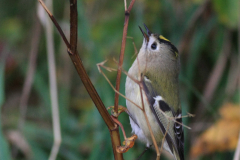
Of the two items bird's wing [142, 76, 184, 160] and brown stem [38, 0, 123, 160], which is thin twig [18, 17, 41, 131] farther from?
brown stem [38, 0, 123, 160]

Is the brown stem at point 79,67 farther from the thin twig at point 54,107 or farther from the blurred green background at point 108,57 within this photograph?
the blurred green background at point 108,57

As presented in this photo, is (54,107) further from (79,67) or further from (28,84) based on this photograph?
(79,67)

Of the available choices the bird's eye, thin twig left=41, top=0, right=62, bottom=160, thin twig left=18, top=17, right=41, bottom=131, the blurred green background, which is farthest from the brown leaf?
thin twig left=18, top=17, right=41, bottom=131

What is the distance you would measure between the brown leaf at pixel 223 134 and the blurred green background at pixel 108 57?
6cm

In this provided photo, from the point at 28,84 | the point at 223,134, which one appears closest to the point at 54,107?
the point at 28,84

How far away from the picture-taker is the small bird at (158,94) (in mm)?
1372

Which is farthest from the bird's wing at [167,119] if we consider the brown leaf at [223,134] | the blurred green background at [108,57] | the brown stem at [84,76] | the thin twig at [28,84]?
the thin twig at [28,84]

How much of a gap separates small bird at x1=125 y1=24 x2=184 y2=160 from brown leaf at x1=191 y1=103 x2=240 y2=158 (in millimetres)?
506

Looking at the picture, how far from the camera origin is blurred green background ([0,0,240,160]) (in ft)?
6.49

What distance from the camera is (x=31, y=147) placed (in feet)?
6.75

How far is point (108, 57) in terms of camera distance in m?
2.28

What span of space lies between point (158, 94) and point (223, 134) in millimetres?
693

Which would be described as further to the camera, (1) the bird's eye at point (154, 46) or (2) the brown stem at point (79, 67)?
(1) the bird's eye at point (154, 46)

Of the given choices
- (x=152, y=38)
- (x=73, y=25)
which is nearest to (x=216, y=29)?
(x=152, y=38)
